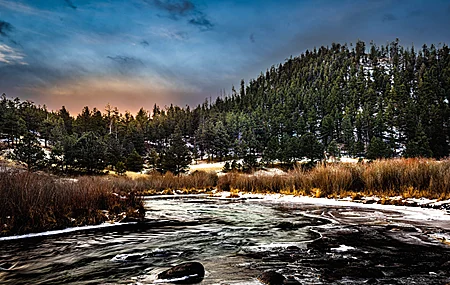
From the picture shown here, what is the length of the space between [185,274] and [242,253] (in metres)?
1.76

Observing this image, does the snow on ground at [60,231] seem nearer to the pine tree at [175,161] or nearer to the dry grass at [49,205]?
the dry grass at [49,205]

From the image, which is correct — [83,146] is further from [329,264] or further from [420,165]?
[329,264]

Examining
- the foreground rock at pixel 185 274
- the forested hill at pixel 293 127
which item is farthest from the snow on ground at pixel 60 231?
the forested hill at pixel 293 127

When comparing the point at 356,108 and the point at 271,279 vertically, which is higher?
the point at 356,108

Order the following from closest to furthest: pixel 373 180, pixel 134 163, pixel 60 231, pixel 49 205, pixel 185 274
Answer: pixel 185 274 → pixel 60 231 → pixel 49 205 → pixel 373 180 → pixel 134 163

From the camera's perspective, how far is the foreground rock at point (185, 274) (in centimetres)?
427

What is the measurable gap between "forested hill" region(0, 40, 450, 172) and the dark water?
4225 cm

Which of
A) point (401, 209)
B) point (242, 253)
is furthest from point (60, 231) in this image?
point (401, 209)

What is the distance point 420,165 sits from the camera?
13.0m

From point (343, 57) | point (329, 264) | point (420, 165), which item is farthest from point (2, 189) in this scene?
point (343, 57)

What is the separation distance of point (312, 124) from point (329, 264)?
9967 cm

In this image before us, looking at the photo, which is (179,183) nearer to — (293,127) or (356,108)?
(293,127)

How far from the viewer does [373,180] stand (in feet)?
46.3

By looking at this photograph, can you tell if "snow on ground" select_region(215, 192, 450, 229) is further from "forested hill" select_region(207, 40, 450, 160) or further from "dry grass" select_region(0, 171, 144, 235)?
"forested hill" select_region(207, 40, 450, 160)
